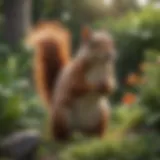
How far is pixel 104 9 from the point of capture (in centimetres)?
892

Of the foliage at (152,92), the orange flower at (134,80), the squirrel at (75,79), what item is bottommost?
the foliage at (152,92)

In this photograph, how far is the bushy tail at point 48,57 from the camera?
4.79 m

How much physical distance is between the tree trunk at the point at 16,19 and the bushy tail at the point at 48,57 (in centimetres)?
143

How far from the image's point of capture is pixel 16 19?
6.40 meters

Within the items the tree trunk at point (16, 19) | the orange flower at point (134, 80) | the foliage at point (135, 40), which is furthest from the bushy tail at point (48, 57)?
the foliage at point (135, 40)

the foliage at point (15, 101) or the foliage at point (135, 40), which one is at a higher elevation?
the foliage at point (135, 40)

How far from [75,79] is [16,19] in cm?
216

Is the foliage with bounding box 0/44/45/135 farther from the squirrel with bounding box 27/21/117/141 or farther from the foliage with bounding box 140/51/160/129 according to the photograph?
the foliage with bounding box 140/51/160/129

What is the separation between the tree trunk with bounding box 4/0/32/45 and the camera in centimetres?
635

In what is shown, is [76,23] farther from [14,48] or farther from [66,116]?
[66,116]

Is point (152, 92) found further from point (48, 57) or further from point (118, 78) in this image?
point (118, 78)

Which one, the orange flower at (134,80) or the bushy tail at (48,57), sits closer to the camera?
the bushy tail at (48,57)

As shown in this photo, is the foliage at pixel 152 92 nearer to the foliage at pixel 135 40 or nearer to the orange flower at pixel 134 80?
the orange flower at pixel 134 80

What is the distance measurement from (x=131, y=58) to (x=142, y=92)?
2481 mm
